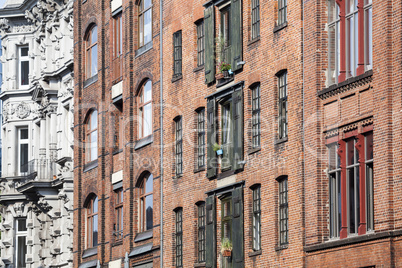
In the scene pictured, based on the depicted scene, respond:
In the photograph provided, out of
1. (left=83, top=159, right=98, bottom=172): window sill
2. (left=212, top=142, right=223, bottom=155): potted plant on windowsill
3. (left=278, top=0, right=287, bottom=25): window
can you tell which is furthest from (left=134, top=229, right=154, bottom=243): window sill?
(left=278, top=0, right=287, bottom=25): window

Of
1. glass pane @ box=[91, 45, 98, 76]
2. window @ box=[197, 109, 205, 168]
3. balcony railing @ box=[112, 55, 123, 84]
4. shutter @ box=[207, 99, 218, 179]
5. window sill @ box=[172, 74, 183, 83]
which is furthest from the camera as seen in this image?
glass pane @ box=[91, 45, 98, 76]

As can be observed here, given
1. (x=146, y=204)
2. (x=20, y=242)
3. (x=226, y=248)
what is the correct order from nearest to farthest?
(x=226, y=248) → (x=146, y=204) → (x=20, y=242)

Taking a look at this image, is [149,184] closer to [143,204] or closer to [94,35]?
[143,204]

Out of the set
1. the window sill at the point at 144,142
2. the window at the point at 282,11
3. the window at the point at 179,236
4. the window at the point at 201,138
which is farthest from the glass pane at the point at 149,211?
the window at the point at 282,11

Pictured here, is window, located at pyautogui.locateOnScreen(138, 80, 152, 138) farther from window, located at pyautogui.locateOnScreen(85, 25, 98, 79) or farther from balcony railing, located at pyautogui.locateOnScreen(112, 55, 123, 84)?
window, located at pyautogui.locateOnScreen(85, 25, 98, 79)

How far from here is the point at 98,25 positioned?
185ft

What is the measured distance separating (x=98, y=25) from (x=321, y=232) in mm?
23826

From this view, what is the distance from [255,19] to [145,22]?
11.1 m

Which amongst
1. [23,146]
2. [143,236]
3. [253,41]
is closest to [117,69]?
[143,236]

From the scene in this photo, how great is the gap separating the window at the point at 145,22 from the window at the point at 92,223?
8.73 m

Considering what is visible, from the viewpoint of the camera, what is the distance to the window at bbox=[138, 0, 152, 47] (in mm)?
51250

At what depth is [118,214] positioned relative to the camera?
5344 cm

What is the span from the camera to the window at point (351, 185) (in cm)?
3359

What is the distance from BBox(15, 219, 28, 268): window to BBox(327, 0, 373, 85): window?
34193mm
